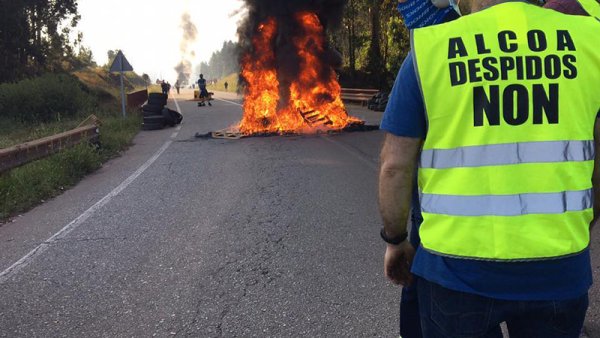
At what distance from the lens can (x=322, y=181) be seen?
7.43m

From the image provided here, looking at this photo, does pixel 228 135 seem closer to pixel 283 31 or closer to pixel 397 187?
pixel 283 31

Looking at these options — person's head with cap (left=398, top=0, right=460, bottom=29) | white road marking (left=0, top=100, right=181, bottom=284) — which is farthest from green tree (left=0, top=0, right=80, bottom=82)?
person's head with cap (left=398, top=0, right=460, bottom=29)

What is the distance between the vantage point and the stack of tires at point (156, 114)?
16.7 meters

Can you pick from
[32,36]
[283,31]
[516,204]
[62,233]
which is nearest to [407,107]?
[516,204]

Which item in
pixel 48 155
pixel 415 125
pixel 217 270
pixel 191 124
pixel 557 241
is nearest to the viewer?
pixel 557 241

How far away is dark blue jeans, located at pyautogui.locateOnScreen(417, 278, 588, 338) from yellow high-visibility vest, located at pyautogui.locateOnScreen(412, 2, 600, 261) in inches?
6.1

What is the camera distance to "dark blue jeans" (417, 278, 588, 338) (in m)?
1.49

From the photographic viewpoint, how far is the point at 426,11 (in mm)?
2076

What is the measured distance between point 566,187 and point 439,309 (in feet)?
1.84

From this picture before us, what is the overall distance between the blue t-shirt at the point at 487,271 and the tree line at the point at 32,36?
3298 cm

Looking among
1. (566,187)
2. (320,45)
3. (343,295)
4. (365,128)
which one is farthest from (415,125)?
(320,45)

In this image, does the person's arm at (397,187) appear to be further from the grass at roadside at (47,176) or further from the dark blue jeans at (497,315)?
the grass at roadside at (47,176)

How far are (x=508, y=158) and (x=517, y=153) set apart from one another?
0.03m

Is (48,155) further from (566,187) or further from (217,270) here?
(566,187)
